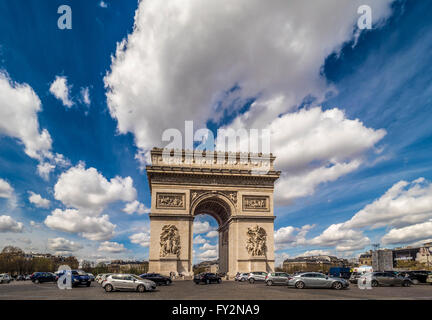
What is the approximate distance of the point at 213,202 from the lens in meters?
39.2

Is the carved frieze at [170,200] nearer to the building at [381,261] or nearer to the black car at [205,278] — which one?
the black car at [205,278]

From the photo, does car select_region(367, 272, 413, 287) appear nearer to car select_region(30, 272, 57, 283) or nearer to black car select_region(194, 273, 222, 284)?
black car select_region(194, 273, 222, 284)

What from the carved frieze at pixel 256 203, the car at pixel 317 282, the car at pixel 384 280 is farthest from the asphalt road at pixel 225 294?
the carved frieze at pixel 256 203

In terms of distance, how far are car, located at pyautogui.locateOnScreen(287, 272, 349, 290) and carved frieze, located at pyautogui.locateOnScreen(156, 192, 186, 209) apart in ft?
56.2

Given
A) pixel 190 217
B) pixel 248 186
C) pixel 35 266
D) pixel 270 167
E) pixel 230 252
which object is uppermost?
pixel 270 167

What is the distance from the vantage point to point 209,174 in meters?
36.9

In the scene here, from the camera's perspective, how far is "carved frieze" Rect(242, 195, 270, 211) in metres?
36.9

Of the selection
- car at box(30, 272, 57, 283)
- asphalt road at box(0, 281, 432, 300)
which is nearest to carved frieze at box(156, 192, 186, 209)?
car at box(30, 272, 57, 283)

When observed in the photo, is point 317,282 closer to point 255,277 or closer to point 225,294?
point 225,294

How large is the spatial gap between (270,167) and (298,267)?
131227 millimetres
